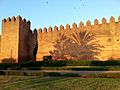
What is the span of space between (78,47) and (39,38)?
603cm

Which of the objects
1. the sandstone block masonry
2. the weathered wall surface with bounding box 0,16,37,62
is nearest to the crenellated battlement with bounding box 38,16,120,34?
the sandstone block masonry

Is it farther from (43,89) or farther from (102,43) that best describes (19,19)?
(43,89)

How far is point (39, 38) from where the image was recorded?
30.4m

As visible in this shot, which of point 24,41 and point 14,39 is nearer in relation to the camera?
point 14,39

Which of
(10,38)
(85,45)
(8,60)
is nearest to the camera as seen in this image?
(85,45)

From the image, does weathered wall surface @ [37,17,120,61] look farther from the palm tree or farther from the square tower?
the square tower

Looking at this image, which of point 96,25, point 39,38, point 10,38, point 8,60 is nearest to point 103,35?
point 96,25

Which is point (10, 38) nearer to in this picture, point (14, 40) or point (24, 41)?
point (14, 40)

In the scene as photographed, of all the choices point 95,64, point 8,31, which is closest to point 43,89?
point 95,64

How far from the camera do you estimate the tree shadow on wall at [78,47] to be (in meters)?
26.0

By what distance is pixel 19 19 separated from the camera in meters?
28.4

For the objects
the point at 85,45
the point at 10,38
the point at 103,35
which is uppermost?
the point at 10,38

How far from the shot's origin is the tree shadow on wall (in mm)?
25953

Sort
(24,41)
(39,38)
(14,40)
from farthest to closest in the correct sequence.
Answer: (39,38)
(24,41)
(14,40)
